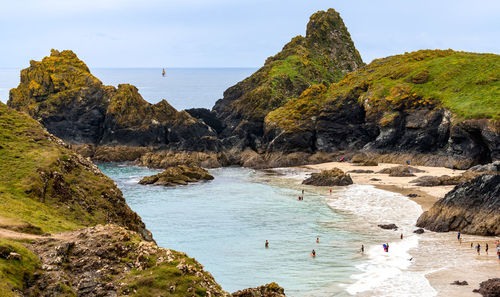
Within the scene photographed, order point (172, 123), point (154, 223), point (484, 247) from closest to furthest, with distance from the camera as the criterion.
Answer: point (484, 247) → point (154, 223) → point (172, 123)

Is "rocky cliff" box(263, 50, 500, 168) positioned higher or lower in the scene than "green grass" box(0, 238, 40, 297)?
higher

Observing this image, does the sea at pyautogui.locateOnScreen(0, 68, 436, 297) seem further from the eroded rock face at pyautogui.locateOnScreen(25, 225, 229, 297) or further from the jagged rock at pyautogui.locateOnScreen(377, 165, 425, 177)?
the eroded rock face at pyautogui.locateOnScreen(25, 225, 229, 297)

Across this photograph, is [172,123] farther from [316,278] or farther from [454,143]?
[316,278]

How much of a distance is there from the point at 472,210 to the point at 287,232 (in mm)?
21635

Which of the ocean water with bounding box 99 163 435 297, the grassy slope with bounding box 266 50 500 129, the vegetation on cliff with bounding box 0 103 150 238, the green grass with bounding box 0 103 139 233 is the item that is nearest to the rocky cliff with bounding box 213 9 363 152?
the grassy slope with bounding box 266 50 500 129

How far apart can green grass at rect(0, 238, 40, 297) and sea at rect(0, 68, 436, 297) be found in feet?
75.7

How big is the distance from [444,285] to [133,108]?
107298mm

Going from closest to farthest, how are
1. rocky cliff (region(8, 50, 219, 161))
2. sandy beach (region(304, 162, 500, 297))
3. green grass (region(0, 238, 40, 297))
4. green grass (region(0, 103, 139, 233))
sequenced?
green grass (region(0, 238, 40, 297)) < green grass (region(0, 103, 139, 233)) < sandy beach (region(304, 162, 500, 297)) < rocky cliff (region(8, 50, 219, 161))

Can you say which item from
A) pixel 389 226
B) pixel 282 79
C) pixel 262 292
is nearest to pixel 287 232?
pixel 389 226

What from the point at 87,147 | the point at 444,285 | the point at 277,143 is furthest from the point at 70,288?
the point at 87,147

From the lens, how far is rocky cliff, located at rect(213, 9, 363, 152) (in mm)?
139000

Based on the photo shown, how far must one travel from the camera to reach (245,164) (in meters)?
124

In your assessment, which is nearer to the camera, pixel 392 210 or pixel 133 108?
pixel 392 210

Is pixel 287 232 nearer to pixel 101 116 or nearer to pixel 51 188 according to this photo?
pixel 51 188
